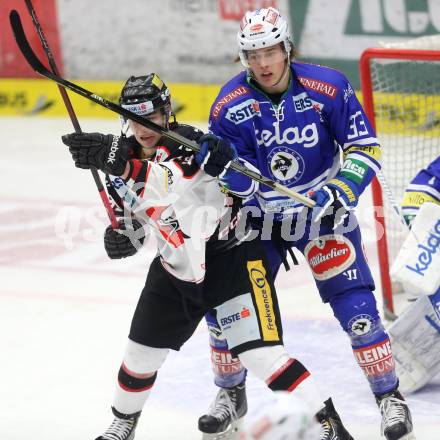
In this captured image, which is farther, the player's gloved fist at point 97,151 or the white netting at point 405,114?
the white netting at point 405,114

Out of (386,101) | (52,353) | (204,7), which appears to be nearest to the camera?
(52,353)

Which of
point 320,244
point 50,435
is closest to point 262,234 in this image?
point 320,244

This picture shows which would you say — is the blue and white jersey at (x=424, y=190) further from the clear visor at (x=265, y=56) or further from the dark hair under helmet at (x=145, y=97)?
the dark hair under helmet at (x=145, y=97)

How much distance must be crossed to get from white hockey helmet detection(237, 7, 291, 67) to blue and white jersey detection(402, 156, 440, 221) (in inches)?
34.6

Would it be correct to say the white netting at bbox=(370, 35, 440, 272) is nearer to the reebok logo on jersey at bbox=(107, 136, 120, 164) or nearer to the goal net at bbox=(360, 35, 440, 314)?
the goal net at bbox=(360, 35, 440, 314)

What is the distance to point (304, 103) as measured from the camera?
3.76m

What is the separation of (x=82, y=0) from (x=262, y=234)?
20.0 feet

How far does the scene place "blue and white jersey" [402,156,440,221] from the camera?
4297 millimetres

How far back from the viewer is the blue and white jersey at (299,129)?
373 centimetres

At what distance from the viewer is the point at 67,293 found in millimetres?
5703

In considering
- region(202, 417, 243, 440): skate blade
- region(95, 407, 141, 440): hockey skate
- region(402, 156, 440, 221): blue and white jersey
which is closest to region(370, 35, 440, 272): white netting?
region(402, 156, 440, 221): blue and white jersey

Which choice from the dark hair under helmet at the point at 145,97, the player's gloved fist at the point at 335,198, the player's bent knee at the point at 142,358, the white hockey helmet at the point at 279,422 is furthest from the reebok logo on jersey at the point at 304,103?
the white hockey helmet at the point at 279,422

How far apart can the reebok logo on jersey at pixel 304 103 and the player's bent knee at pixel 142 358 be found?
873mm

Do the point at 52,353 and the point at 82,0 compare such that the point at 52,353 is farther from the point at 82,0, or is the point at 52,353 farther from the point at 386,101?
the point at 82,0
